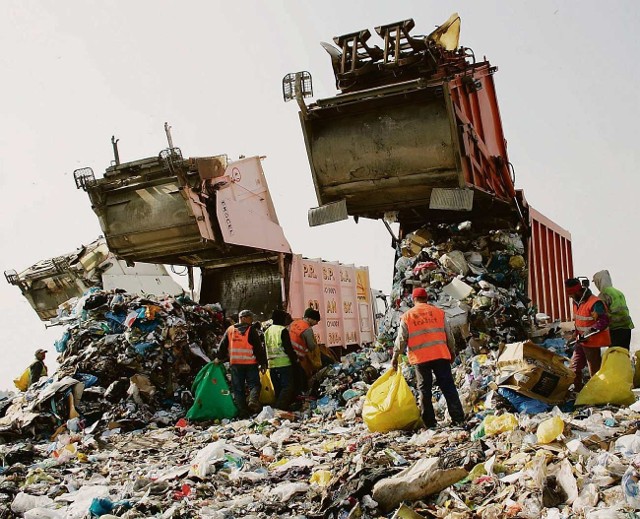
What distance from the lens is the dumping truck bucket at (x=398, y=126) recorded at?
5156mm

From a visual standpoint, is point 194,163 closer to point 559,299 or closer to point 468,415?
point 468,415

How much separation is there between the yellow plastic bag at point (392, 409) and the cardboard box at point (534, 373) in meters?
0.65

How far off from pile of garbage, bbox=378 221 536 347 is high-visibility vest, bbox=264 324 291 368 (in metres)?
1.01

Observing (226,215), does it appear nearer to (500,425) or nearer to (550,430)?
(500,425)

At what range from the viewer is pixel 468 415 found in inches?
185

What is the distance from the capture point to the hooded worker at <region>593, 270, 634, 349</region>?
527 centimetres

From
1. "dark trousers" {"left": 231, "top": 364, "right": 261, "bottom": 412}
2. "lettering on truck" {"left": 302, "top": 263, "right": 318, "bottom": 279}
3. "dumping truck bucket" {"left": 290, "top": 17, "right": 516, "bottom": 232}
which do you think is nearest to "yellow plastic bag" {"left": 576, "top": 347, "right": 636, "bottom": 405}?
"dumping truck bucket" {"left": 290, "top": 17, "right": 516, "bottom": 232}

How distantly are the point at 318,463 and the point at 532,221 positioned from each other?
3.92 metres

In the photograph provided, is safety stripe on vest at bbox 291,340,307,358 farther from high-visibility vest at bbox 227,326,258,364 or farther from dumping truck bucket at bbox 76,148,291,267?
dumping truck bucket at bbox 76,148,291,267

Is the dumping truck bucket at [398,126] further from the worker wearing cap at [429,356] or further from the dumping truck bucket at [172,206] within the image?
the dumping truck bucket at [172,206]

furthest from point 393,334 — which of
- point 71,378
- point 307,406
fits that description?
point 71,378

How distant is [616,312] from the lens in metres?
5.28

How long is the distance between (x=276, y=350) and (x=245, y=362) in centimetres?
32

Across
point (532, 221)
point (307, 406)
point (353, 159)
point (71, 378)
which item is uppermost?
point (353, 159)
